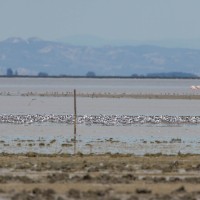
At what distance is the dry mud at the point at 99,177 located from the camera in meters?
21.5


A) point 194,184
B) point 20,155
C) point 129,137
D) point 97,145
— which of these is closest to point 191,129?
point 129,137

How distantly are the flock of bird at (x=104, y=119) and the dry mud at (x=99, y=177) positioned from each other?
84.1 feet

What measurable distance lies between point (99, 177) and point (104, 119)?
37.5 metres

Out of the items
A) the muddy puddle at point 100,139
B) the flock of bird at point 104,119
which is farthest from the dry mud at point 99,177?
the flock of bird at point 104,119

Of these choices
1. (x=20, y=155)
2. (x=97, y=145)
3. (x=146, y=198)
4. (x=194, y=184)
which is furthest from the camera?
(x=97, y=145)

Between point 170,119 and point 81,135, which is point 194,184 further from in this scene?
point 170,119

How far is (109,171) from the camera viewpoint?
88.6ft

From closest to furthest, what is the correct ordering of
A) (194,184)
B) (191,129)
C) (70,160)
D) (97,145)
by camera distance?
1. (194,184)
2. (70,160)
3. (97,145)
4. (191,129)

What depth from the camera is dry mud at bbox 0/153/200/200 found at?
70.7 feet

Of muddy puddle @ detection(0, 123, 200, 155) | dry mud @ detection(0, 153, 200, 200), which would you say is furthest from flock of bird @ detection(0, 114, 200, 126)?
dry mud @ detection(0, 153, 200, 200)

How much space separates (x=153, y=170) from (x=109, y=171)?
1301 millimetres

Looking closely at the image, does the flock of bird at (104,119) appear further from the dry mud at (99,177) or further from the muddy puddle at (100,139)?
the dry mud at (99,177)

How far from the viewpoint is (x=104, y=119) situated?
62.3 meters

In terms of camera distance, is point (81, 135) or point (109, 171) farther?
point (81, 135)
